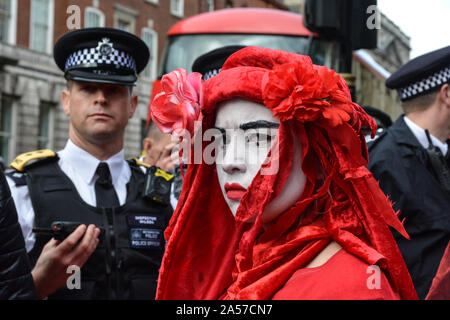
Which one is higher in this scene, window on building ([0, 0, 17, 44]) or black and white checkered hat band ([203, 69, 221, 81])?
window on building ([0, 0, 17, 44])

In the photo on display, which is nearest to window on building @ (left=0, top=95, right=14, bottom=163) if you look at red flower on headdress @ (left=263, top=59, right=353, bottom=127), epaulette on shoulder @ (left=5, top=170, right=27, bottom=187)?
epaulette on shoulder @ (left=5, top=170, right=27, bottom=187)

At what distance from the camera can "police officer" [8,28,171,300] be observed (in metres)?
2.83

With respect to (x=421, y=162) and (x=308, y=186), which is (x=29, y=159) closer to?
(x=308, y=186)

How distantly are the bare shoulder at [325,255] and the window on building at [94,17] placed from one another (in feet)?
62.4

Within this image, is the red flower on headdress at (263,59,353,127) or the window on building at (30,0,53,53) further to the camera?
the window on building at (30,0,53,53)

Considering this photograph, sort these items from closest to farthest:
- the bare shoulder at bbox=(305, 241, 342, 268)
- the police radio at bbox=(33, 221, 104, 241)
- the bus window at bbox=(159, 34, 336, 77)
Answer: the bare shoulder at bbox=(305, 241, 342, 268)
the police radio at bbox=(33, 221, 104, 241)
the bus window at bbox=(159, 34, 336, 77)

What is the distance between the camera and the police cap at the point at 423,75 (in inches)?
140

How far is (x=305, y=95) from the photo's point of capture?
1.76 meters

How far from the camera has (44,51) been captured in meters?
18.8

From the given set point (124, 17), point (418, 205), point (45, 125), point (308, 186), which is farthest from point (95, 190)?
point (124, 17)

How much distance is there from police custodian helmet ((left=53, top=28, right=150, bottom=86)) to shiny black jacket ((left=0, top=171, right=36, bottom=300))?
1.22 meters

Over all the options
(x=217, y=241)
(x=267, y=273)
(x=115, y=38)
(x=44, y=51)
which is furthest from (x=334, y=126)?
(x=44, y=51)

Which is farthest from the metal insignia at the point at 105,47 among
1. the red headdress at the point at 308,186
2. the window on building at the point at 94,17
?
the window on building at the point at 94,17

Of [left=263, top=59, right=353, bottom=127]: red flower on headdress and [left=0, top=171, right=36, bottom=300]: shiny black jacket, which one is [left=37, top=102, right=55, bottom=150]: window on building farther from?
[left=263, top=59, right=353, bottom=127]: red flower on headdress
